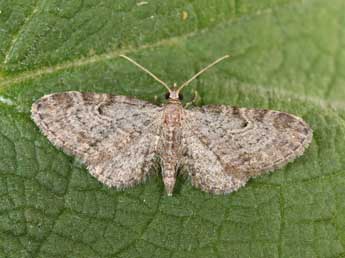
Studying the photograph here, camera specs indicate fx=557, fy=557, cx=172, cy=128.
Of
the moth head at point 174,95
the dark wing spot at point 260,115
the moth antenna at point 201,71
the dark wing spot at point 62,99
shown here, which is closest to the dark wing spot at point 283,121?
the dark wing spot at point 260,115

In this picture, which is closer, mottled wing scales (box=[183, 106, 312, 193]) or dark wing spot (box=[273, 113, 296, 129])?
mottled wing scales (box=[183, 106, 312, 193])

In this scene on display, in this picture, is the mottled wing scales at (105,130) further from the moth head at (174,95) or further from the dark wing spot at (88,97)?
the moth head at (174,95)

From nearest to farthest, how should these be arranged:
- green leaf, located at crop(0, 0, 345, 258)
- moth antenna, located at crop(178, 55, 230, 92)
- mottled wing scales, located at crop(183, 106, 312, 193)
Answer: green leaf, located at crop(0, 0, 345, 258) → mottled wing scales, located at crop(183, 106, 312, 193) → moth antenna, located at crop(178, 55, 230, 92)

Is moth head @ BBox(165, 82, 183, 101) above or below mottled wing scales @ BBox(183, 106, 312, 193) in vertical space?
above

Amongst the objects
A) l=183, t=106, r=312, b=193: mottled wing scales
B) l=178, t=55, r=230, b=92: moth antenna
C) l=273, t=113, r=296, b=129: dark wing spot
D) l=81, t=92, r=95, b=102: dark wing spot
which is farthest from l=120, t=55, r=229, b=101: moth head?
l=273, t=113, r=296, b=129: dark wing spot

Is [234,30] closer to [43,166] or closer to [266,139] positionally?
[266,139]


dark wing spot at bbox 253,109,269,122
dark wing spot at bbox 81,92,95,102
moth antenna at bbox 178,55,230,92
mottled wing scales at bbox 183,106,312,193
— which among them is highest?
dark wing spot at bbox 81,92,95,102

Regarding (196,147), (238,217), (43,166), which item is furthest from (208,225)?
(43,166)

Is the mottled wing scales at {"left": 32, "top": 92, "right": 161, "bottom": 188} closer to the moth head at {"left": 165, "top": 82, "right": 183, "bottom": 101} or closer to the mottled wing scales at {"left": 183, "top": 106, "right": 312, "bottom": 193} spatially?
the moth head at {"left": 165, "top": 82, "right": 183, "bottom": 101}
